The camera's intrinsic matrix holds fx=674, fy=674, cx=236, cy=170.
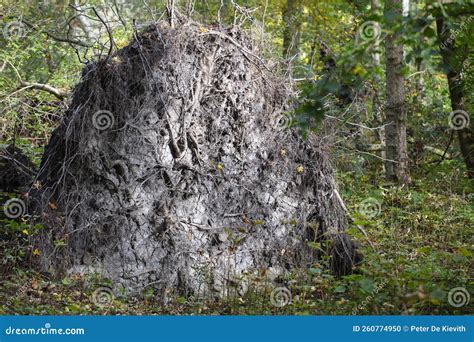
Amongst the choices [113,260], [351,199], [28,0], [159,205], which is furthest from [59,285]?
[28,0]

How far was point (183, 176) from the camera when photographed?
311 inches

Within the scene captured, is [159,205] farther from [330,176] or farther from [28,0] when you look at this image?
[28,0]

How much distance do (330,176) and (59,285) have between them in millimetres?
3624

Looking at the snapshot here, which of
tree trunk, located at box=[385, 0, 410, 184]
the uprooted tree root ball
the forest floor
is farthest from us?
tree trunk, located at box=[385, 0, 410, 184]

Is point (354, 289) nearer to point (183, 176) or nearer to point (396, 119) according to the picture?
point (183, 176)

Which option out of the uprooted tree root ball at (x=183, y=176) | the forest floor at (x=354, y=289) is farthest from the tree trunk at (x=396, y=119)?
the uprooted tree root ball at (x=183, y=176)

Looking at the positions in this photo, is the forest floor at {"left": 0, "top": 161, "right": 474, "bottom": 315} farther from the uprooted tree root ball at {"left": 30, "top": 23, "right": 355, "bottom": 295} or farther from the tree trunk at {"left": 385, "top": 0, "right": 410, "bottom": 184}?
the tree trunk at {"left": 385, "top": 0, "right": 410, "bottom": 184}

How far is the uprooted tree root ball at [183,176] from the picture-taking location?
299 inches

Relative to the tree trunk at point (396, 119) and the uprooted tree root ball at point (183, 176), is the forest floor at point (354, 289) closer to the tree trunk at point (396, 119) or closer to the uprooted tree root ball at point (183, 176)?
the uprooted tree root ball at point (183, 176)

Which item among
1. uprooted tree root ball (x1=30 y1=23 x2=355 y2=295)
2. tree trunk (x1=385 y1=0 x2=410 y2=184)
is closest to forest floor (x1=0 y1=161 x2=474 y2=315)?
uprooted tree root ball (x1=30 y1=23 x2=355 y2=295)

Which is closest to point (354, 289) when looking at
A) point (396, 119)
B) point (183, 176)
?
point (183, 176)

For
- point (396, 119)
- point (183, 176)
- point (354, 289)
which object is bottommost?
point (354, 289)

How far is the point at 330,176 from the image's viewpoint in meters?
8.69

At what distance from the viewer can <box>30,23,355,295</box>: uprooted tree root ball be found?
25.0 ft
